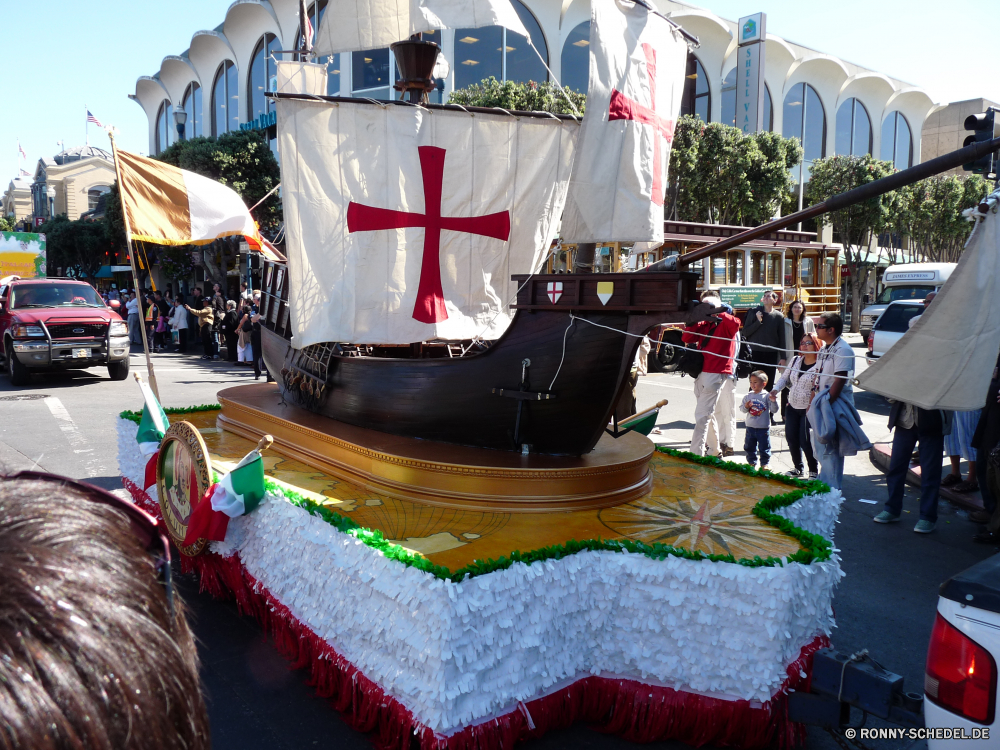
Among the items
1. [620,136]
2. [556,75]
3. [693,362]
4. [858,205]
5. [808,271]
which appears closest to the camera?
[620,136]

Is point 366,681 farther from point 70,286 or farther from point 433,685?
point 70,286

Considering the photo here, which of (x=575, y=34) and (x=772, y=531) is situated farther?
(x=575, y=34)

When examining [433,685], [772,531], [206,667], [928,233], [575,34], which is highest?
[575,34]

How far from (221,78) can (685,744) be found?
40.8m

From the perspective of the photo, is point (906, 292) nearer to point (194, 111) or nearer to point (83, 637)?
point (83, 637)

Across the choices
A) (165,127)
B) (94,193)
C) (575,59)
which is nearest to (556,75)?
(575,59)

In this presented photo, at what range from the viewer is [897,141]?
40438mm

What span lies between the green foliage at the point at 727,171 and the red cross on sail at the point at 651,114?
787 inches

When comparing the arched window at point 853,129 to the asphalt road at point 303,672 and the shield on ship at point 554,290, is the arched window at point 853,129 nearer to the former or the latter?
the asphalt road at point 303,672

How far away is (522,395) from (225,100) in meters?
38.2

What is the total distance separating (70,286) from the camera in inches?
575

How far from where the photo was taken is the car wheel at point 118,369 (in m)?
13.7

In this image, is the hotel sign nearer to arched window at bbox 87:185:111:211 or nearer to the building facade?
the building facade

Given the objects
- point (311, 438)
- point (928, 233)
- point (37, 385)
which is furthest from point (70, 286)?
point (928, 233)
